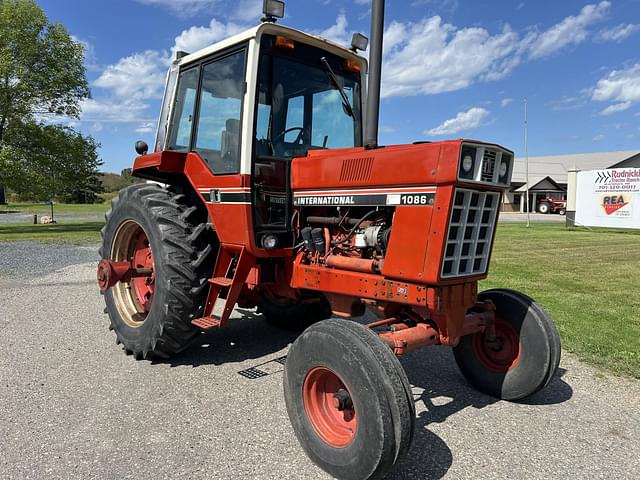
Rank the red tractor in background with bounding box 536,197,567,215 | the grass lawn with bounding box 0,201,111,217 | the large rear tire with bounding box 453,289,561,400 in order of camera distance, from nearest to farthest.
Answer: the large rear tire with bounding box 453,289,561,400 → the grass lawn with bounding box 0,201,111,217 → the red tractor in background with bounding box 536,197,567,215

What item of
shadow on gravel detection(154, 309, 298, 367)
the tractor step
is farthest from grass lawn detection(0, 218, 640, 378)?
the tractor step

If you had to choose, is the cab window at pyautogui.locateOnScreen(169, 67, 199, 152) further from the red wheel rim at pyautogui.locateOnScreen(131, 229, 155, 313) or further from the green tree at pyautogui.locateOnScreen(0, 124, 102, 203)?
the green tree at pyautogui.locateOnScreen(0, 124, 102, 203)

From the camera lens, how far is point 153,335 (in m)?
4.44

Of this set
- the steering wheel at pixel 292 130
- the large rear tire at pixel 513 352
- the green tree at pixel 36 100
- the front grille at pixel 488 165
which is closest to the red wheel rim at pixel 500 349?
the large rear tire at pixel 513 352

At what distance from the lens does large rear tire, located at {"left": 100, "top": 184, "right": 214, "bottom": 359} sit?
430 centimetres

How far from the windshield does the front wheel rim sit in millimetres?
1865

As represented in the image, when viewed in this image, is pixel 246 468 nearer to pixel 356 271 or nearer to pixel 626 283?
pixel 356 271

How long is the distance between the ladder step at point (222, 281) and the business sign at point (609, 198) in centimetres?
2299

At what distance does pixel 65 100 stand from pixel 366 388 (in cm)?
2200

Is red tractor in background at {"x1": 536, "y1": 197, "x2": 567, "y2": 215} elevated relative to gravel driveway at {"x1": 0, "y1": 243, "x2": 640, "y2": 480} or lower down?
elevated

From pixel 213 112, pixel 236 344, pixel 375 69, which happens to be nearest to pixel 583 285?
pixel 236 344

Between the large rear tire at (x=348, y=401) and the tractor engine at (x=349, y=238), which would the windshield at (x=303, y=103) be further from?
the large rear tire at (x=348, y=401)

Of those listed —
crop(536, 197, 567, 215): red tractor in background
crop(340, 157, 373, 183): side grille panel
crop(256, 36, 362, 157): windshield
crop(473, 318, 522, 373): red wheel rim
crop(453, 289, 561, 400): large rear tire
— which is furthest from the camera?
crop(536, 197, 567, 215): red tractor in background

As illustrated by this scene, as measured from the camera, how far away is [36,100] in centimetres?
2014
